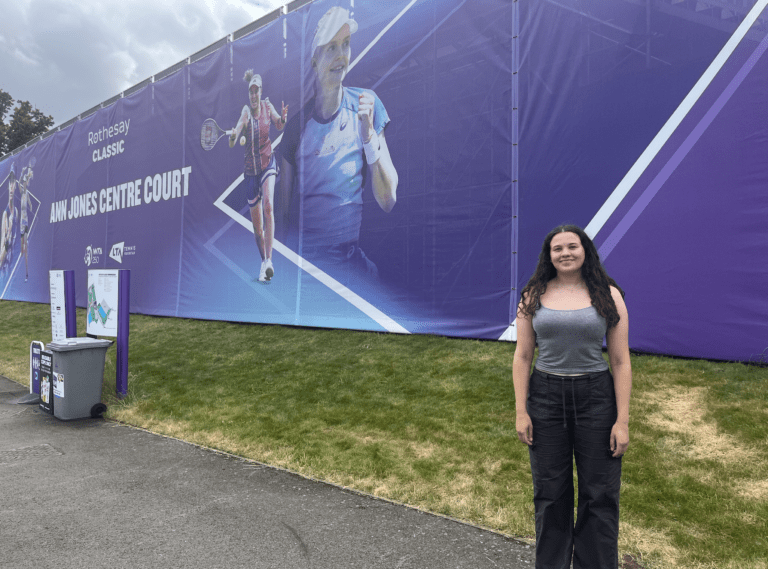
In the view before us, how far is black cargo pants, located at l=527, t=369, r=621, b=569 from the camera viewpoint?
8.05 ft

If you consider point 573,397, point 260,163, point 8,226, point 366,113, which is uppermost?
point 366,113

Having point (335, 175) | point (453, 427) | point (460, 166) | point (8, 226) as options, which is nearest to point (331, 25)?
point (335, 175)

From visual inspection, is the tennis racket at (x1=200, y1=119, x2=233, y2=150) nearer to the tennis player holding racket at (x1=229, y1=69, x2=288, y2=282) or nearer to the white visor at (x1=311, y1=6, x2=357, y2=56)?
the tennis player holding racket at (x1=229, y1=69, x2=288, y2=282)

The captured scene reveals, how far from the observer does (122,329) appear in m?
7.43

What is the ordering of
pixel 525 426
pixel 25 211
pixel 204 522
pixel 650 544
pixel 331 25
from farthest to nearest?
1. pixel 25 211
2. pixel 331 25
3. pixel 204 522
4. pixel 650 544
5. pixel 525 426

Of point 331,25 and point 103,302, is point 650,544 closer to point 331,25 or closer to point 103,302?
point 103,302

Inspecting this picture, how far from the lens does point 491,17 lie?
8.16m

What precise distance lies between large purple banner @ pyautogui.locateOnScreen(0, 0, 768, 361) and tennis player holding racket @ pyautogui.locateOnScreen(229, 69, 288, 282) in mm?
50

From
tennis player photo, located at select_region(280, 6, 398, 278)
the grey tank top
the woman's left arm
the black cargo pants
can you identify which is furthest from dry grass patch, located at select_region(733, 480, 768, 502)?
tennis player photo, located at select_region(280, 6, 398, 278)

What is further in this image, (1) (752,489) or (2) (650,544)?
(1) (752,489)

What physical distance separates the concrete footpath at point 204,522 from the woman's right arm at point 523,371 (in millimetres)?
1010

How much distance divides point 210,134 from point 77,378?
26.2 feet

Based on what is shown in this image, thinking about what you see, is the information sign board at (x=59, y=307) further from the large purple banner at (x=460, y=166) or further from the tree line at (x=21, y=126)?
the tree line at (x=21, y=126)

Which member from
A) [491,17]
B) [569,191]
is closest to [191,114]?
[491,17]
